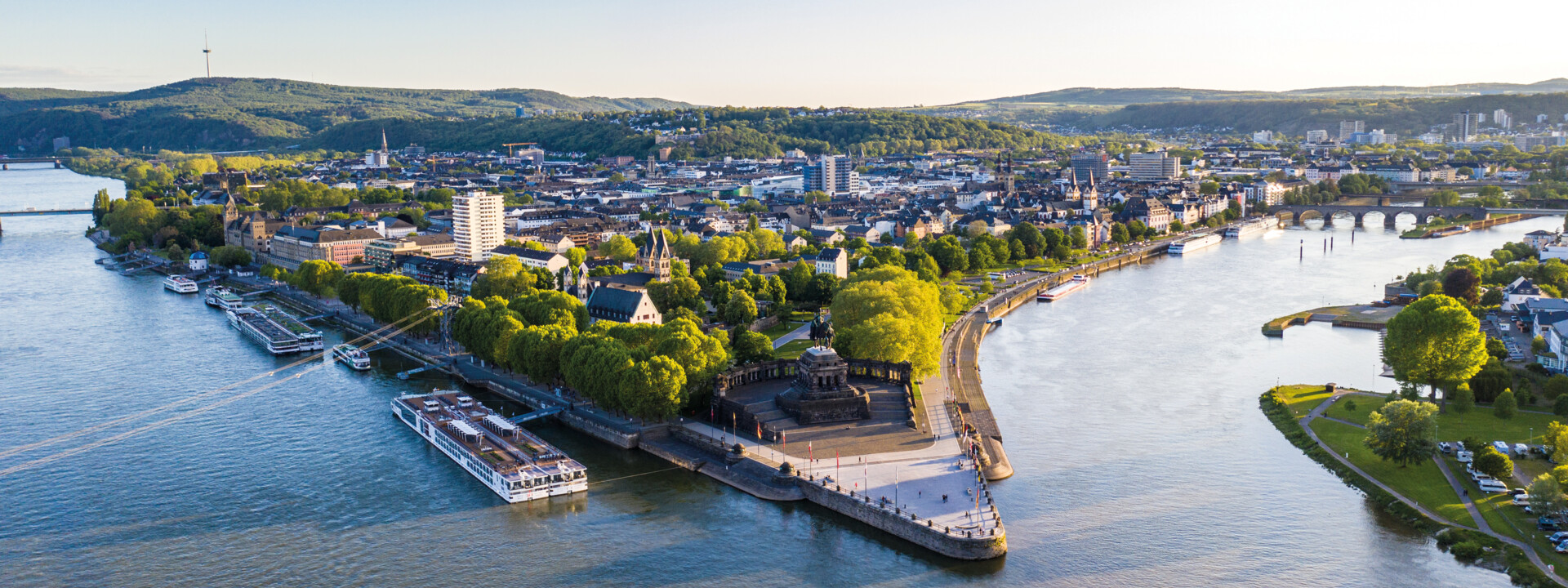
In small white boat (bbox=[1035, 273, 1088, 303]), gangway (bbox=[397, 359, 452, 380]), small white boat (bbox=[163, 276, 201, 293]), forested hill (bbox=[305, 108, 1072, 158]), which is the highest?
forested hill (bbox=[305, 108, 1072, 158])

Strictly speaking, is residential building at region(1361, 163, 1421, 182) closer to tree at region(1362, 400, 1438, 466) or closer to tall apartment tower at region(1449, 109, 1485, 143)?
tall apartment tower at region(1449, 109, 1485, 143)

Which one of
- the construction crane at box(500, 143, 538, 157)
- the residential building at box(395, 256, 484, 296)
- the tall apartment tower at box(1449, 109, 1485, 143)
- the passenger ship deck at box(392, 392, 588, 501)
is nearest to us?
the passenger ship deck at box(392, 392, 588, 501)

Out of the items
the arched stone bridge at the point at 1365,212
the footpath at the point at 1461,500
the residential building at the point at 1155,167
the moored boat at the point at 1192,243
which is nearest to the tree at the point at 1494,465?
the footpath at the point at 1461,500

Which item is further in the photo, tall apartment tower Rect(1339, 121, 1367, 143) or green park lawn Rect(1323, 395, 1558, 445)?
tall apartment tower Rect(1339, 121, 1367, 143)

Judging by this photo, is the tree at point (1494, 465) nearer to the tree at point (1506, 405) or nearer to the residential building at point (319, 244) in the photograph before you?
the tree at point (1506, 405)

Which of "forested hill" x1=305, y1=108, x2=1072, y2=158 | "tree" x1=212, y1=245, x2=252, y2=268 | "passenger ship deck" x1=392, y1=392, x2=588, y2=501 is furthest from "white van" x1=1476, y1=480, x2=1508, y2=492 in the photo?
"forested hill" x1=305, y1=108, x2=1072, y2=158

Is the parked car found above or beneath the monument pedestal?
beneath

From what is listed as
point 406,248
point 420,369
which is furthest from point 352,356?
point 406,248

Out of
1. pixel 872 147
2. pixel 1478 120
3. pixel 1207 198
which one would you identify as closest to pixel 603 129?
pixel 872 147
